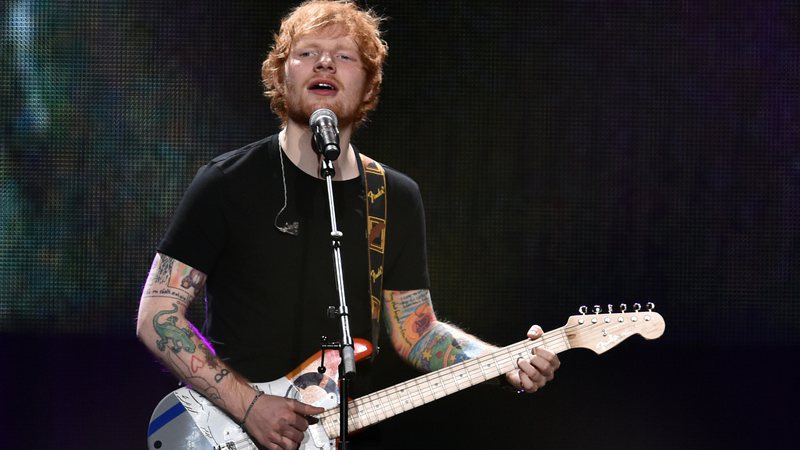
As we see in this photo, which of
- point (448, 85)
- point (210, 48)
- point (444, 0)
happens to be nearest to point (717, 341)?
point (448, 85)

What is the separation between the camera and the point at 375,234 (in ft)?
9.58

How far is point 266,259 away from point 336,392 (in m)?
0.46

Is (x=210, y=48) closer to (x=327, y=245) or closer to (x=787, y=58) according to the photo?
(x=327, y=245)

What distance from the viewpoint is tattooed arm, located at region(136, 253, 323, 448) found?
101 inches

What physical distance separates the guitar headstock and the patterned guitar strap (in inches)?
24.1

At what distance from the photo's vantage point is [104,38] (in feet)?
13.9

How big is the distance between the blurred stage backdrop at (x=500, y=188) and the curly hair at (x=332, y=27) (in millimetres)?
1259

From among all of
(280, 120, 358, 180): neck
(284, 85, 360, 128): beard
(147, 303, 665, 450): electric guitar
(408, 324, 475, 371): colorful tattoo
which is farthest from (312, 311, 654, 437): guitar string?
(284, 85, 360, 128): beard

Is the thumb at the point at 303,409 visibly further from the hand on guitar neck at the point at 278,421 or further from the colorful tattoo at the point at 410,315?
the colorful tattoo at the point at 410,315

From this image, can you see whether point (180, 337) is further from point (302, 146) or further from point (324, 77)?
point (324, 77)

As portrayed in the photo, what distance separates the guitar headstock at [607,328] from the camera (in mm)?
2799

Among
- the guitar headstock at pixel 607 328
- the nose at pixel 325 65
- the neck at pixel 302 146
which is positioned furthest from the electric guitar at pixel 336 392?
the nose at pixel 325 65

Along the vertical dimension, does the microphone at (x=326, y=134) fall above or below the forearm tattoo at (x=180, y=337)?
above

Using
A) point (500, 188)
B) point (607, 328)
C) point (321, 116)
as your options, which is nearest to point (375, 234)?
point (321, 116)
